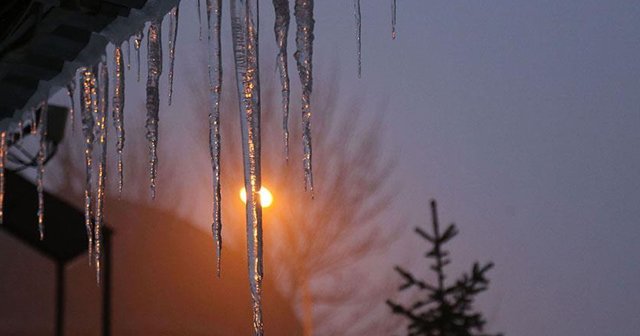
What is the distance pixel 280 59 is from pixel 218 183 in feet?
1.87

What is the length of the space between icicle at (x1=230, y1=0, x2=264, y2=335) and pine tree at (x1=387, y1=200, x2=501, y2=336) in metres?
8.59

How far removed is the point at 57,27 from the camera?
284cm

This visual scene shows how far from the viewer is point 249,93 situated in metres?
2.56

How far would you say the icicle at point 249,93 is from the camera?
256 centimetres

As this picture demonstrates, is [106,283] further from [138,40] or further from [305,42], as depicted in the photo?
[305,42]

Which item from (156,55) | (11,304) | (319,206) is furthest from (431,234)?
(156,55)

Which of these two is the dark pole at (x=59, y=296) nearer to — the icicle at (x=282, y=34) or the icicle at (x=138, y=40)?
the icicle at (x=138, y=40)

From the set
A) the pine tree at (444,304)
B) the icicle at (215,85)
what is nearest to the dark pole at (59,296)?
the pine tree at (444,304)

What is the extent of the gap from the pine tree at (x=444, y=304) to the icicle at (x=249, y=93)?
28.2 feet

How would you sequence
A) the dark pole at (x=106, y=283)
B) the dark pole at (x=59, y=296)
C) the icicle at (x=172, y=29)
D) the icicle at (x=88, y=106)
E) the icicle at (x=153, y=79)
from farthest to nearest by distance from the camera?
1. the dark pole at (x=59, y=296)
2. the dark pole at (x=106, y=283)
3. the icicle at (x=88, y=106)
4. the icicle at (x=153, y=79)
5. the icicle at (x=172, y=29)

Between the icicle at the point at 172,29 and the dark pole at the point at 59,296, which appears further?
the dark pole at the point at 59,296

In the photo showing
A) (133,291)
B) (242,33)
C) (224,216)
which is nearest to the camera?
(242,33)

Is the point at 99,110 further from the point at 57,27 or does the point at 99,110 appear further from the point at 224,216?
the point at 224,216

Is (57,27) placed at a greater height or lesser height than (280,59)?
greater
